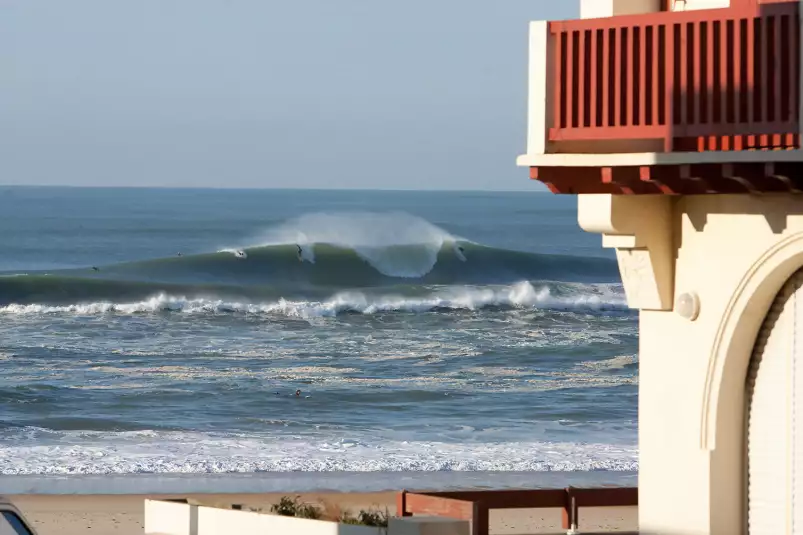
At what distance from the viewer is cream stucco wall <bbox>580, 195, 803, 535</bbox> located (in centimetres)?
820

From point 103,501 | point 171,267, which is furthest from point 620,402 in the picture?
point 171,267

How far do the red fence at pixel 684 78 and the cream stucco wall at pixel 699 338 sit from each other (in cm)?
52

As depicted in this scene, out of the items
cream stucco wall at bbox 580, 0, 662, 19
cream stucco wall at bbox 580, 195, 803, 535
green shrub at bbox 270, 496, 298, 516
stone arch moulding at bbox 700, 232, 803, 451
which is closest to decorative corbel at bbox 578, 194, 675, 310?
cream stucco wall at bbox 580, 195, 803, 535

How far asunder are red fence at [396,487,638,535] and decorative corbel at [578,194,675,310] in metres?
2.56

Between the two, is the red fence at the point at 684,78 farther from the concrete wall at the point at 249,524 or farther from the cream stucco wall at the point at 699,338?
the concrete wall at the point at 249,524

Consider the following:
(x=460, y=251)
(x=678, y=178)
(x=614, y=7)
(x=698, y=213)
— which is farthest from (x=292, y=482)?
(x=460, y=251)

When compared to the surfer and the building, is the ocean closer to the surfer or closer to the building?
the surfer

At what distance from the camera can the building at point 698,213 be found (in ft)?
25.3

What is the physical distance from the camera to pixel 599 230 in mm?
8594

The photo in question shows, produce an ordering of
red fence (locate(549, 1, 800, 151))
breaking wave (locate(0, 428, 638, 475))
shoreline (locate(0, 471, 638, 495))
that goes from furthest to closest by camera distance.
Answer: breaking wave (locate(0, 428, 638, 475)), shoreline (locate(0, 471, 638, 495)), red fence (locate(549, 1, 800, 151))

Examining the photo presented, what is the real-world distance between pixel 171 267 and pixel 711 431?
5271 cm

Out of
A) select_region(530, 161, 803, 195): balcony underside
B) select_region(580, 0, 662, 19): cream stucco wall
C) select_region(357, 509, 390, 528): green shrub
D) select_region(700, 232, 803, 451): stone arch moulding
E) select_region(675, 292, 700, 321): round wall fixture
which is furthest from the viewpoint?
select_region(357, 509, 390, 528): green shrub

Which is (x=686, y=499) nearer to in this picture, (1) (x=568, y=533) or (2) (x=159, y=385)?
(1) (x=568, y=533)

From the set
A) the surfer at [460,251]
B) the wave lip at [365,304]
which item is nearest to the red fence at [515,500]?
the wave lip at [365,304]
